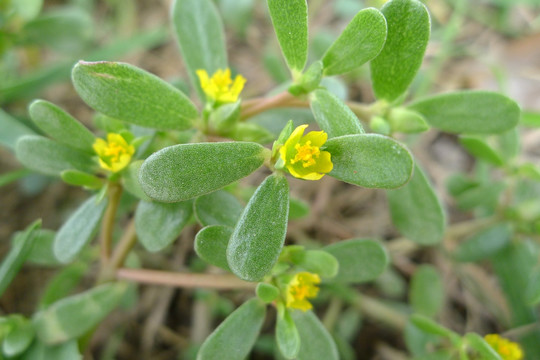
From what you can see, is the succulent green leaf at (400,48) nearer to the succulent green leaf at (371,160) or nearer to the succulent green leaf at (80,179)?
the succulent green leaf at (371,160)

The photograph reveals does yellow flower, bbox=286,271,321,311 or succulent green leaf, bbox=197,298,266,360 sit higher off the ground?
yellow flower, bbox=286,271,321,311

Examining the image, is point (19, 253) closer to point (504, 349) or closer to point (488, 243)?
point (504, 349)

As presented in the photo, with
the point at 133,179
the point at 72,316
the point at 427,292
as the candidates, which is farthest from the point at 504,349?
the point at 72,316

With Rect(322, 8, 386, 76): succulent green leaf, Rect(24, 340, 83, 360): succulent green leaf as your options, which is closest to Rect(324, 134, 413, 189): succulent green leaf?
Rect(322, 8, 386, 76): succulent green leaf

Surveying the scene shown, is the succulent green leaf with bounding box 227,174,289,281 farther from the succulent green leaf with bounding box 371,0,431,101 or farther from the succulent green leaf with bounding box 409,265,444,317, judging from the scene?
the succulent green leaf with bounding box 409,265,444,317

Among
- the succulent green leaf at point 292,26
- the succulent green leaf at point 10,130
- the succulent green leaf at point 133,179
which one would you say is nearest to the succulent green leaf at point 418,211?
the succulent green leaf at point 292,26

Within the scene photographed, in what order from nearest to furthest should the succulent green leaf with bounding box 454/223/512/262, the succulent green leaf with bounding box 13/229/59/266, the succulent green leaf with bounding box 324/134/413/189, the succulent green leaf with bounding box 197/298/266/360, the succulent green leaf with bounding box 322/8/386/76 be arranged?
the succulent green leaf with bounding box 324/134/413/189
the succulent green leaf with bounding box 322/8/386/76
the succulent green leaf with bounding box 197/298/266/360
the succulent green leaf with bounding box 13/229/59/266
the succulent green leaf with bounding box 454/223/512/262
